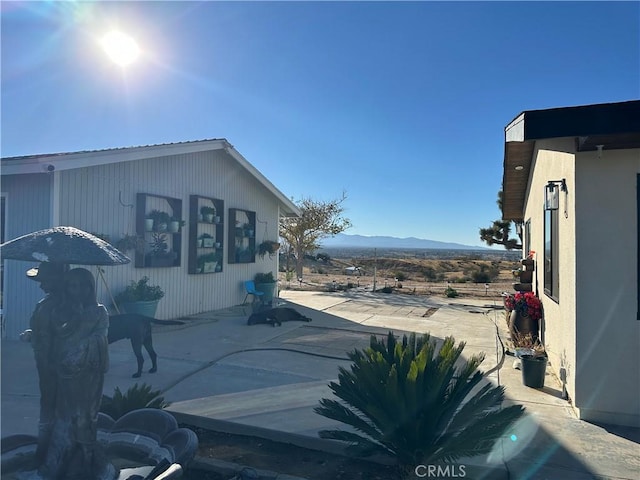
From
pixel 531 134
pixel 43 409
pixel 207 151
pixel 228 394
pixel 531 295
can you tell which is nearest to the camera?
pixel 43 409

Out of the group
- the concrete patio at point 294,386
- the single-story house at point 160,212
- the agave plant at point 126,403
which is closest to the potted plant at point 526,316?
the concrete patio at point 294,386

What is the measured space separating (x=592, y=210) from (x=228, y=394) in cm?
426

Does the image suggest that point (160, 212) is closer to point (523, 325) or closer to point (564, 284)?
point (523, 325)

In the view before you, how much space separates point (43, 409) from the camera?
8.43 ft

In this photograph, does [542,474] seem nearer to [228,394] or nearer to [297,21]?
[228,394]

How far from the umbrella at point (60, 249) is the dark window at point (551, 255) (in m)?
4.97

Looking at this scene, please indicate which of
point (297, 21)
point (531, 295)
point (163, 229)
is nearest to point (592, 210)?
point (531, 295)

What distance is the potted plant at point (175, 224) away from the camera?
928 cm

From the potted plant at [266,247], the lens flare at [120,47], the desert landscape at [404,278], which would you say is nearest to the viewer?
the lens flare at [120,47]

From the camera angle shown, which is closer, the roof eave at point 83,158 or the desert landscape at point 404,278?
the roof eave at point 83,158

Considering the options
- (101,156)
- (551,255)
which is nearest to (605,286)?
(551,255)

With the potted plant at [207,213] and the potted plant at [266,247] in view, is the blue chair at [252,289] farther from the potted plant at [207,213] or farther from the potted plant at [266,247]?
the potted plant at [207,213]

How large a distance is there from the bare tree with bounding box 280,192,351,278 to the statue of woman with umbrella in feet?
61.4

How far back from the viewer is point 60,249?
2.43 m
